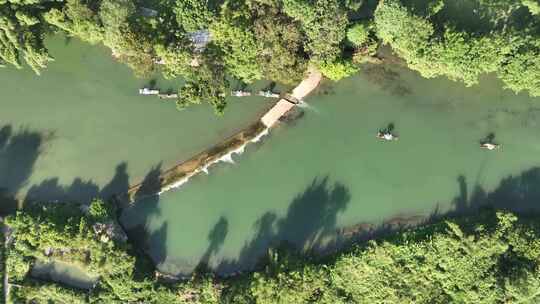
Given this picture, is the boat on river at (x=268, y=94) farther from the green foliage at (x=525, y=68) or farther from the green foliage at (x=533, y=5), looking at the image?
the green foliage at (x=533, y=5)

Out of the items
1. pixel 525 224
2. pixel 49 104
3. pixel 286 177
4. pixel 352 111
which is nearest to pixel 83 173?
pixel 49 104

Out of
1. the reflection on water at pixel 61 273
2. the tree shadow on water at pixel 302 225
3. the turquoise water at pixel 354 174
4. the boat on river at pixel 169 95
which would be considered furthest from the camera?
the reflection on water at pixel 61 273

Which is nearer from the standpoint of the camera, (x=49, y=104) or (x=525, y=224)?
(x=525, y=224)

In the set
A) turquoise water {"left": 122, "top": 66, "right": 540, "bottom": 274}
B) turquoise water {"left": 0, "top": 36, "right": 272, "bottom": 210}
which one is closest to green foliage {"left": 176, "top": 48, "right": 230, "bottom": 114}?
turquoise water {"left": 0, "top": 36, "right": 272, "bottom": 210}

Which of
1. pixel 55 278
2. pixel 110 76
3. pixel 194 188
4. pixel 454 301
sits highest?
pixel 110 76

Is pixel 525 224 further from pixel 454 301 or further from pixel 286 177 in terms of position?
pixel 286 177

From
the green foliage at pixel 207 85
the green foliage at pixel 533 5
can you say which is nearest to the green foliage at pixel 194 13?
the green foliage at pixel 207 85
